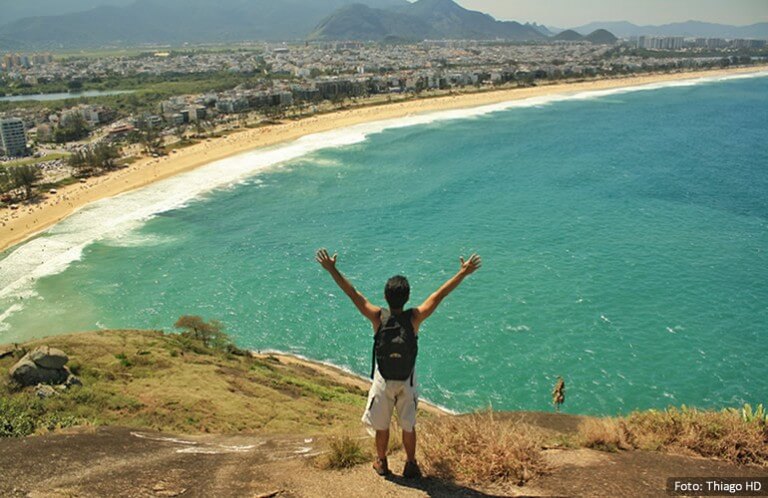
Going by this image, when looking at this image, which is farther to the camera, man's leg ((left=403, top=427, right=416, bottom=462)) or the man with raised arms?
man's leg ((left=403, top=427, right=416, bottom=462))

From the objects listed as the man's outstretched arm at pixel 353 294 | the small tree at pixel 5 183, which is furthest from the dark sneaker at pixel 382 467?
the small tree at pixel 5 183

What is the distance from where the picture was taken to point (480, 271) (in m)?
25.8

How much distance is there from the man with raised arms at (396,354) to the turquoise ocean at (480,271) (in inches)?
462

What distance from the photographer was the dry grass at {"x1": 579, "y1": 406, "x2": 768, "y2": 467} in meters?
5.78

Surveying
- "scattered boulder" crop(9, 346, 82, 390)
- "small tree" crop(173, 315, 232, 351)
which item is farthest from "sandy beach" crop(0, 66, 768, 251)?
"scattered boulder" crop(9, 346, 82, 390)

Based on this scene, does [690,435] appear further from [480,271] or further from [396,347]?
[480,271]

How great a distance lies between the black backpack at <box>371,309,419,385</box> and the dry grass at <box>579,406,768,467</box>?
302 centimetres

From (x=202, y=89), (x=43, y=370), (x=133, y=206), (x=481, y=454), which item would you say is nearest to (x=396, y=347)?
(x=481, y=454)

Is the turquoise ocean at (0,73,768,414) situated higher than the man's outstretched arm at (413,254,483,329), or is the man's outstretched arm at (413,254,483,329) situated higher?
the man's outstretched arm at (413,254,483,329)

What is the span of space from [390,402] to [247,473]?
199 cm

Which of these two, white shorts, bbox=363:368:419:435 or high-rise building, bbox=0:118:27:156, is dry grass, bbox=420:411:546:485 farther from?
high-rise building, bbox=0:118:27:156

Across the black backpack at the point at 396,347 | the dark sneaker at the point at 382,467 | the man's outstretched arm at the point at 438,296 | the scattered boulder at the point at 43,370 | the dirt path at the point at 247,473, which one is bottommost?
the scattered boulder at the point at 43,370

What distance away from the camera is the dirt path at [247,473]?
496 cm

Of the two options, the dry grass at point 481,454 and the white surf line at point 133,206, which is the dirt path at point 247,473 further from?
the white surf line at point 133,206
